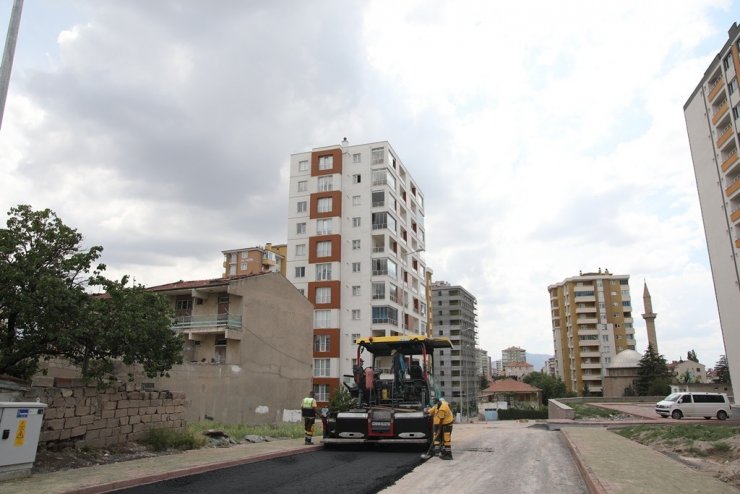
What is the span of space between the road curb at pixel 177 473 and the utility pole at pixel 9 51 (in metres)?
5.86

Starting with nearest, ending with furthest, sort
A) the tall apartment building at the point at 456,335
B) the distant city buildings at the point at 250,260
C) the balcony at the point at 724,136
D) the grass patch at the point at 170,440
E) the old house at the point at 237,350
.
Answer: the grass patch at the point at 170,440, the old house at the point at 237,350, the balcony at the point at 724,136, the distant city buildings at the point at 250,260, the tall apartment building at the point at 456,335

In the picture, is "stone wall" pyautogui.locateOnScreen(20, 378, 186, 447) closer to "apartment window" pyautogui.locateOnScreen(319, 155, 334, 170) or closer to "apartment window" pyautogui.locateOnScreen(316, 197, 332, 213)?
"apartment window" pyautogui.locateOnScreen(316, 197, 332, 213)

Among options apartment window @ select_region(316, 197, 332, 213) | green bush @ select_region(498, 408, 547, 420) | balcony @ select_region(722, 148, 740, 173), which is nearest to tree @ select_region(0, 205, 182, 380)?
apartment window @ select_region(316, 197, 332, 213)

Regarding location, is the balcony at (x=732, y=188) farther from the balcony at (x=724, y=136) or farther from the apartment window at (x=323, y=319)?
the apartment window at (x=323, y=319)

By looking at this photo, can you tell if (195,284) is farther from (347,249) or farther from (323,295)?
(347,249)

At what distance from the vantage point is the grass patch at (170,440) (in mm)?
13383

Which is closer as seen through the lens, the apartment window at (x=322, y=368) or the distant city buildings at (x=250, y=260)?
the apartment window at (x=322, y=368)

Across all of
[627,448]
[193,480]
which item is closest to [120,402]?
[193,480]

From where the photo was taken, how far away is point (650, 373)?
2911 inches

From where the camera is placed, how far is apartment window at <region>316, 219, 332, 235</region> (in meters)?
55.9

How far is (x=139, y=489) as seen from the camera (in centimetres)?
867

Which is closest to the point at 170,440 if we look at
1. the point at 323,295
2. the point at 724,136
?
the point at 323,295

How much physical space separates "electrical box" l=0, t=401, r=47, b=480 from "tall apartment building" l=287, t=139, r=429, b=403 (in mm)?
41619

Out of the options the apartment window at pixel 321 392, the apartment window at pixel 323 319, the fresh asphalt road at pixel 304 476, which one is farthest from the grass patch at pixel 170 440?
the apartment window at pixel 323 319
